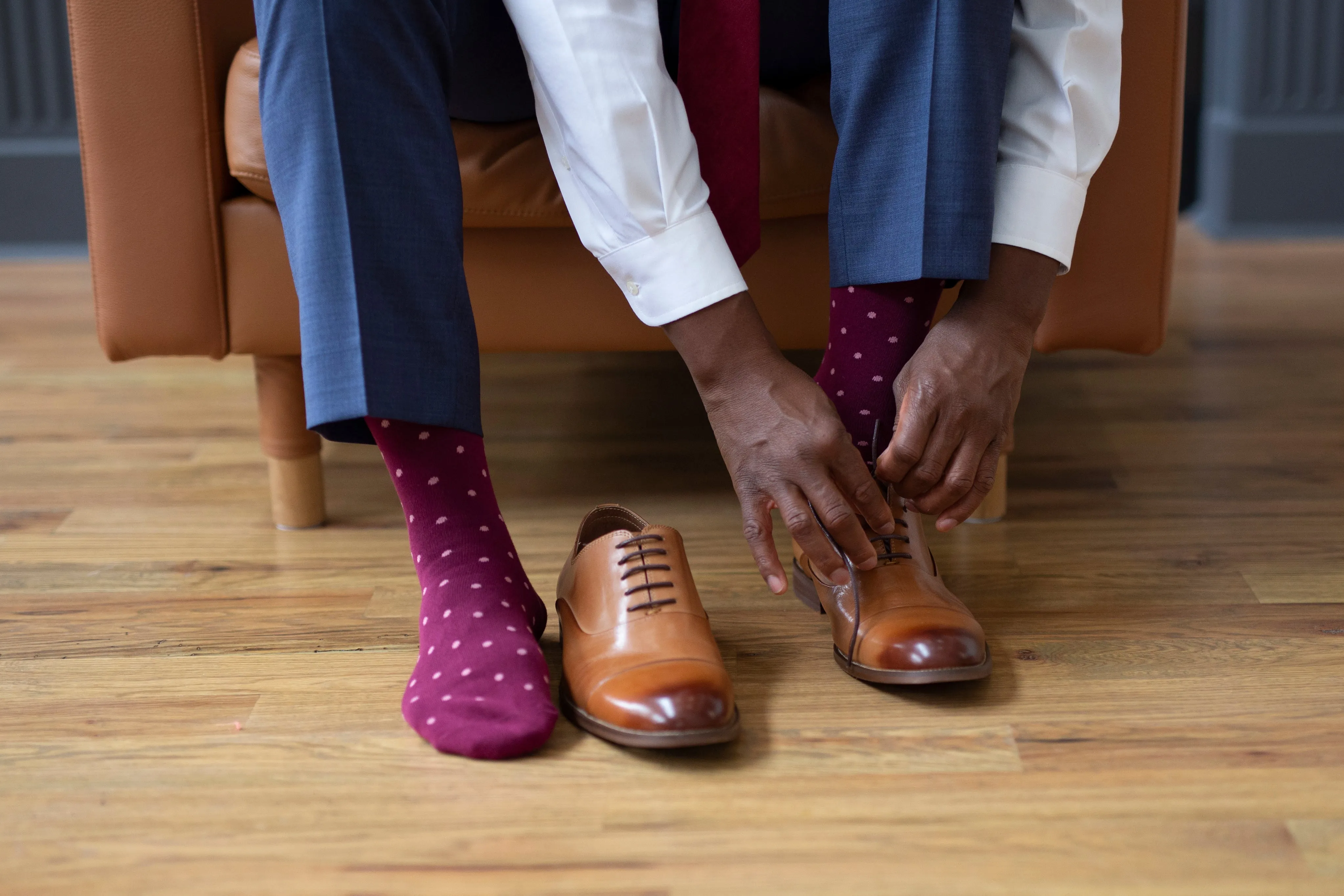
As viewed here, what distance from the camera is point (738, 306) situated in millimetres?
685

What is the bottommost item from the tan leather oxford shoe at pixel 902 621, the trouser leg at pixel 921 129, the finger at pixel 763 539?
the tan leather oxford shoe at pixel 902 621

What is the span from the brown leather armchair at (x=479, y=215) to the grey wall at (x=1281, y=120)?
5.25 feet

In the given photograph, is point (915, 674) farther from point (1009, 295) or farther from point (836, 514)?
point (1009, 295)

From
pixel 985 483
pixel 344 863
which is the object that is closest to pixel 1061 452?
pixel 985 483

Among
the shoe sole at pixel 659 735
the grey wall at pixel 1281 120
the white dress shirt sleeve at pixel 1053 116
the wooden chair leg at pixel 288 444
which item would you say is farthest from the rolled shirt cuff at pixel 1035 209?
the grey wall at pixel 1281 120

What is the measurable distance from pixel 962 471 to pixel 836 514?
3.5 inches

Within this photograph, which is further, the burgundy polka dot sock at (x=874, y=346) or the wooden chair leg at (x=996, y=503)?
the wooden chair leg at (x=996, y=503)

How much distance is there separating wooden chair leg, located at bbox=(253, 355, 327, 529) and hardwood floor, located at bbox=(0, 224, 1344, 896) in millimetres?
20

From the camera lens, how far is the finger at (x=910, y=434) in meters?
0.68

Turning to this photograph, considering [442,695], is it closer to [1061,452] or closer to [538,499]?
[538,499]

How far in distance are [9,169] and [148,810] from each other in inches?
82.3

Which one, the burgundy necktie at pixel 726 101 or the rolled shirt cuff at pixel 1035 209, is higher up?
the burgundy necktie at pixel 726 101

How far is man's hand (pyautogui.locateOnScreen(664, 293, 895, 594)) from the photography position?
67 centimetres

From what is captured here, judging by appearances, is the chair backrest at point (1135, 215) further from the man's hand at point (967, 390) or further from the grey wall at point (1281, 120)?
the grey wall at point (1281, 120)
